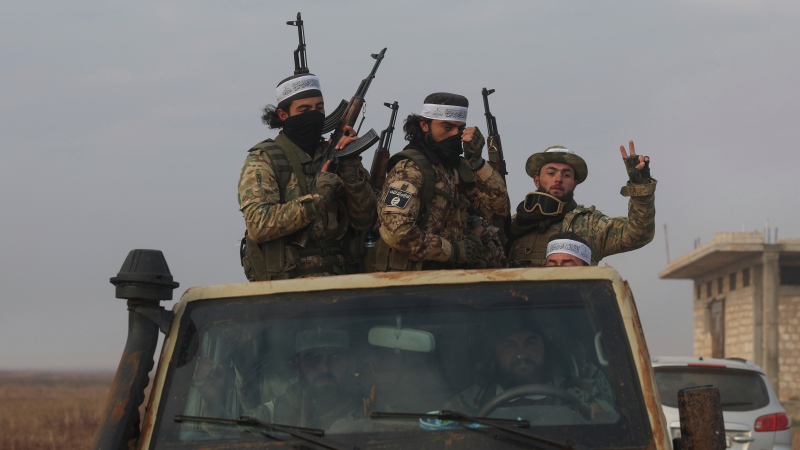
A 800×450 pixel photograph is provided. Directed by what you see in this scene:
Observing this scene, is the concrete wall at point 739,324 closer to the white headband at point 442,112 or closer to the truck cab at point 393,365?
the white headband at point 442,112

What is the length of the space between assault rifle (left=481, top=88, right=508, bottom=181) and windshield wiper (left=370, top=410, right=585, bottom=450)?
3469 mm

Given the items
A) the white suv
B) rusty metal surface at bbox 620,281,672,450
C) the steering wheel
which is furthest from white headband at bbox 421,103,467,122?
the white suv

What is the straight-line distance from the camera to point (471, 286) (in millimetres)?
4098

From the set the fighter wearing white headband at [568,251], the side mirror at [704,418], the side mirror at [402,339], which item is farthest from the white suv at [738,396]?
the side mirror at [704,418]

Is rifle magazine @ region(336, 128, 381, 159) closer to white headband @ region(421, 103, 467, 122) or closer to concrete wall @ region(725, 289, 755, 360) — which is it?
white headband @ region(421, 103, 467, 122)

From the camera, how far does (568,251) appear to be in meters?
5.53

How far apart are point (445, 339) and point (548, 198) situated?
2662 mm

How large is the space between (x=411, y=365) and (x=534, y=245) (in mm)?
2671

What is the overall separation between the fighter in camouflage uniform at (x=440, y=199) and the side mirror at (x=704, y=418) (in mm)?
2142

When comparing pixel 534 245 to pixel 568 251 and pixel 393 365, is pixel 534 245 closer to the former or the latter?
pixel 568 251

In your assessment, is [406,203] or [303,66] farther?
[303,66]

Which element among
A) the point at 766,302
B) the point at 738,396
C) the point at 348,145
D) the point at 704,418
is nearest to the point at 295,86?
the point at 348,145

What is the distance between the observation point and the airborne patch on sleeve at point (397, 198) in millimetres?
5590

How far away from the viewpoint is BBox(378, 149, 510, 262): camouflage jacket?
5555 mm
